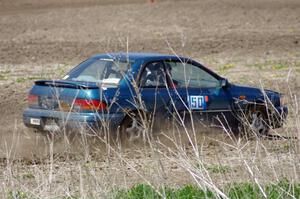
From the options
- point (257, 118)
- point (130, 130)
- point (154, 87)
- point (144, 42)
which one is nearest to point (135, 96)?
point (130, 130)

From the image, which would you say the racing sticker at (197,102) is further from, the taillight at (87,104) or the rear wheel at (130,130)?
the taillight at (87,104)

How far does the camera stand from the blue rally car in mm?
13508

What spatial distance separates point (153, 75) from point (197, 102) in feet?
2.46

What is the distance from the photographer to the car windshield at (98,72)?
14125 millimetres

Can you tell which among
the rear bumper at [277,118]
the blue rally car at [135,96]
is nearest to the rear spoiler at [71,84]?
the blue rally car at [135,96]

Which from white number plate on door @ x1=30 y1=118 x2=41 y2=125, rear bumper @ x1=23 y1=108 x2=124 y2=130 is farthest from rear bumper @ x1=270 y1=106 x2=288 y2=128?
white number plate on door @ x1=30 y1=118 x2=41 y2=125

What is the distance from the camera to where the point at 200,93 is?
578 inches

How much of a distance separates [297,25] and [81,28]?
23.7 feet

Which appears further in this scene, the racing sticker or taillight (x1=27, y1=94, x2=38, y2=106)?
the racing sticker

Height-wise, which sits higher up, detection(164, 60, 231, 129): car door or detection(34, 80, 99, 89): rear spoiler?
detection(34, 80, 99, 89): rear spoiler

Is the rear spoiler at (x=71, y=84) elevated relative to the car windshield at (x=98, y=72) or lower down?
lower down

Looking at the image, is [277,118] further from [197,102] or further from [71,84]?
[71,84]

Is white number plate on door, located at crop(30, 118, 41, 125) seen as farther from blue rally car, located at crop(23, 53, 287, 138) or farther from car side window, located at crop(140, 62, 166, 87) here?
car side window, located at crop(140, 62, 166, 87)

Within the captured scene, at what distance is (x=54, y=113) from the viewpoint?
13609 millimetres
